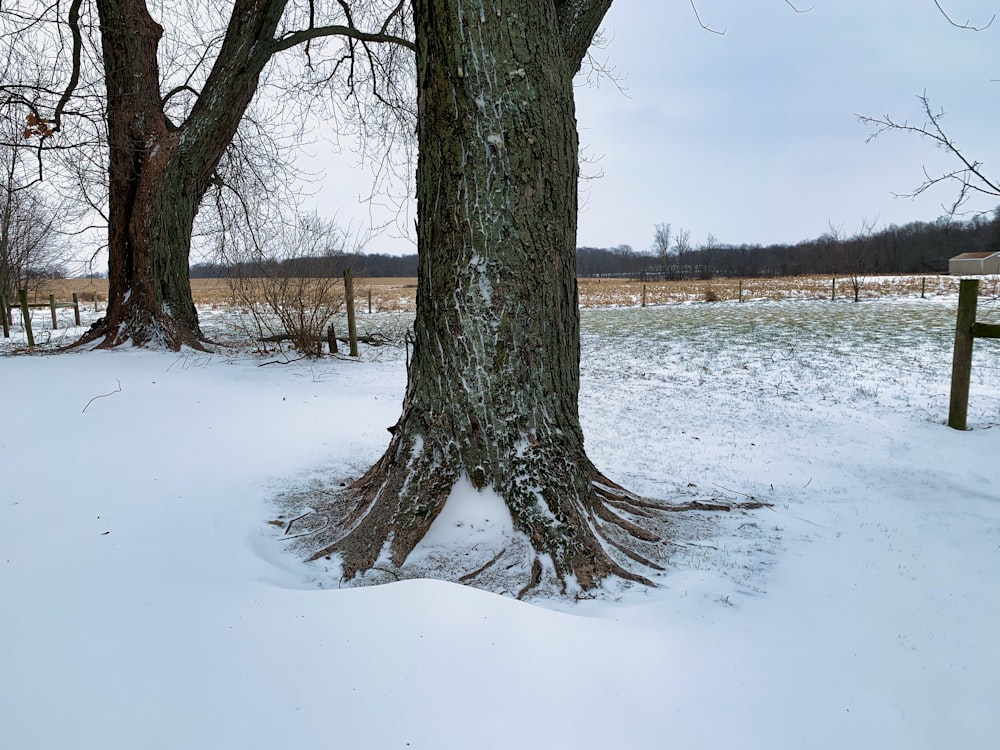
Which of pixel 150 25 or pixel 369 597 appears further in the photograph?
pixel 150 25

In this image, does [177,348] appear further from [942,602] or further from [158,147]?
[942,602]

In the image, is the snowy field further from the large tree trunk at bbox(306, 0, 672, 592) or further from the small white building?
the small white building

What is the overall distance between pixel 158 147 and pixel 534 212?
8.47m

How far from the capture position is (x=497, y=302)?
2.65 m

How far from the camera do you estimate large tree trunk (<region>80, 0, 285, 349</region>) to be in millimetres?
8406

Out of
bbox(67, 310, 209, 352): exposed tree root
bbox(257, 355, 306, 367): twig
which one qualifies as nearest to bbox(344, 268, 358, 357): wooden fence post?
bbox(257, 355, 306, 367): twig

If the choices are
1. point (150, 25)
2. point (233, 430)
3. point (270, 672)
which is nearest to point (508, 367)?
point (270, 672)

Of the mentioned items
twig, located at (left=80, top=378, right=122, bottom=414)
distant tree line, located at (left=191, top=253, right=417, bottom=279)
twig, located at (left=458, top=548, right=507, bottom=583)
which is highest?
distant tree line, located at (left=191, top=253, right=417, bottom=279)

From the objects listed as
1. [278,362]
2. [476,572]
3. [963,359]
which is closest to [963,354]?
[963,359]

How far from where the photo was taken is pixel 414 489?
9.12ft

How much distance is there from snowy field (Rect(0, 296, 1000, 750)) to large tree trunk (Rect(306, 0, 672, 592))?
41 cm

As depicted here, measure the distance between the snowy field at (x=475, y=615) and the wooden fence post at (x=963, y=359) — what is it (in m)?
0.37

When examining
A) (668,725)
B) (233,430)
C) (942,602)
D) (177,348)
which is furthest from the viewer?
(177,348)

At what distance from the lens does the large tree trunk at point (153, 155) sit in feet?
27.6
